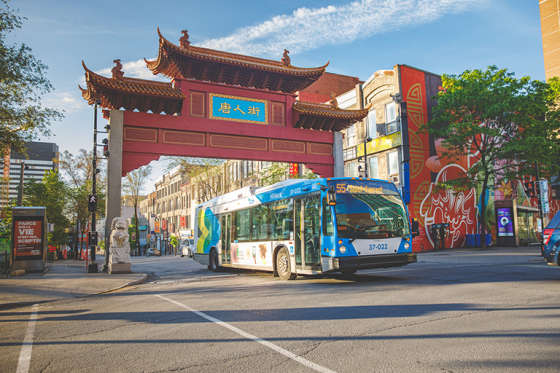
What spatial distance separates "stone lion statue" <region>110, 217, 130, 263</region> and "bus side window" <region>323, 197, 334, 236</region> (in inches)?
398

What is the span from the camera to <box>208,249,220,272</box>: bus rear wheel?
60.5 feet

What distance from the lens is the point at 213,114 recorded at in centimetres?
2077

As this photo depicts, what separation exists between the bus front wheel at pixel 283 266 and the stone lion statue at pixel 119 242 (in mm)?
7843

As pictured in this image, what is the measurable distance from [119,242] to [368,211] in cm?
1116

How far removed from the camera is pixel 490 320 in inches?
231

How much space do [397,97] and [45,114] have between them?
23040 millimetres

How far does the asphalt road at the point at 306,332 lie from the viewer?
13.9 feet

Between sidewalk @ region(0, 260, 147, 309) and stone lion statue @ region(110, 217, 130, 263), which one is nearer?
sidewalk @ region(0, 260, 147, 309)

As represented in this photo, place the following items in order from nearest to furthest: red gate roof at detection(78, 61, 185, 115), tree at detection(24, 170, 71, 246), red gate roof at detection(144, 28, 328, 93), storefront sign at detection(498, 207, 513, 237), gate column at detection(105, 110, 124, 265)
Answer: gate column at detection(105, 110, 124, 265) → red gate roof at detection(78, 61, 185, 115) → red gate roof at detection(144, 28, 328, 93) → storefront sign at detection(498, 207, 513, 237) → tree at detection(24, 170, 71, 246)

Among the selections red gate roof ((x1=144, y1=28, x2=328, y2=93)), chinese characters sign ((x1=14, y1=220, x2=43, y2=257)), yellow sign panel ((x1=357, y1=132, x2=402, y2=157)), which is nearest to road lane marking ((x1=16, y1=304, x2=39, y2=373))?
chinese characters sign ((x1=14, y1=220, x2=43, y2=257))

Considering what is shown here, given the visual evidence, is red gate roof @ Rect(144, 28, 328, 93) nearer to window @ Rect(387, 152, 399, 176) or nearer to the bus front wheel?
window @ Rect(387, 152, 399, 176)


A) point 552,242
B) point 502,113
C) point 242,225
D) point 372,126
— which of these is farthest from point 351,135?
point 552,242

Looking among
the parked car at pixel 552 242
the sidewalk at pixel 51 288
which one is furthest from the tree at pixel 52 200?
the parked car at pixel 552 242

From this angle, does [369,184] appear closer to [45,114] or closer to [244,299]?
[244,299]
